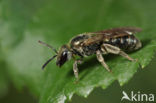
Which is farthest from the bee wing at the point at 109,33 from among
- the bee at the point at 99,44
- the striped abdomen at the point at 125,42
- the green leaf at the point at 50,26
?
the green leaf at the point at 50,26

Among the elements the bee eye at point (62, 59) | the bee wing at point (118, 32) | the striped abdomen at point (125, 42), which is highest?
the bee eye at point (62, 59)

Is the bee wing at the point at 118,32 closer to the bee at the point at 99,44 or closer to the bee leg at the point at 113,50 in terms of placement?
the bee at the point at 99,44

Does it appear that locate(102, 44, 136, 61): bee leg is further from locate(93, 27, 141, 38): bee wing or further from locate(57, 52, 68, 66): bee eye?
locate(57, 52, 68, 66): bee eye

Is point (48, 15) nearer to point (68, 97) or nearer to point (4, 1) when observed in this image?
point (4, 1)

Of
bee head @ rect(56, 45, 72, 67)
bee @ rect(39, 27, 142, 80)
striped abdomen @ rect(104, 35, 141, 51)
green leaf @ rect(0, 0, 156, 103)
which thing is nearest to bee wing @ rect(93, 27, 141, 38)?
bee @ rect(39, 27, 142, 80)

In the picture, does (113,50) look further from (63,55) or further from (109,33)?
(63,55)

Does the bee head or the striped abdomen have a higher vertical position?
the bee head

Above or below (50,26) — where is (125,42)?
below

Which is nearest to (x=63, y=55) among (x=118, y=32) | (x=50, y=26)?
(x=118, y=32)
